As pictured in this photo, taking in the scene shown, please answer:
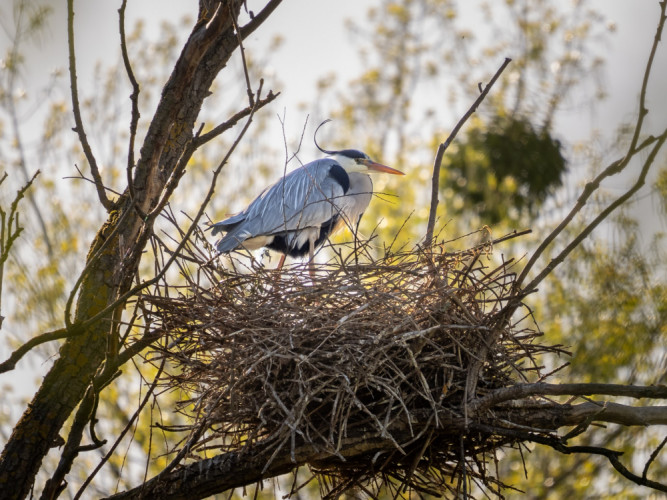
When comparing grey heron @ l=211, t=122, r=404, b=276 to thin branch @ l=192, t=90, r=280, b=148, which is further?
grey heron @ l=211, t=122, r=404, b=276

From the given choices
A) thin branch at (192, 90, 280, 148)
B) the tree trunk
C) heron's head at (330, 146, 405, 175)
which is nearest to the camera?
thin branch at (192, 90, 280, 148)

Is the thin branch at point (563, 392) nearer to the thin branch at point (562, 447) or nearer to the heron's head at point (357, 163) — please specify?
the thin branch at point (562, 447)

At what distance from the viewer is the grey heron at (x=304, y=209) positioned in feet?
17.4

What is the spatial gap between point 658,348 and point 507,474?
2727mm

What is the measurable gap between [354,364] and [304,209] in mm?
2348

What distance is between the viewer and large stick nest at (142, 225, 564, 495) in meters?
2.66

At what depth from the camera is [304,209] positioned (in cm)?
499

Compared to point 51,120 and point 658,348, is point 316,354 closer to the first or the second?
point 658,348

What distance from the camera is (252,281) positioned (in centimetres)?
334

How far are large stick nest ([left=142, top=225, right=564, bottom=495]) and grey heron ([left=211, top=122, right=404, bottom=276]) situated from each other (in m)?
1.87

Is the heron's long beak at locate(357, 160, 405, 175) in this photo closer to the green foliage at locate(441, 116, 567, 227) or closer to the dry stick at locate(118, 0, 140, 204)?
the green foliage at locate(441, 116, 567, 227)

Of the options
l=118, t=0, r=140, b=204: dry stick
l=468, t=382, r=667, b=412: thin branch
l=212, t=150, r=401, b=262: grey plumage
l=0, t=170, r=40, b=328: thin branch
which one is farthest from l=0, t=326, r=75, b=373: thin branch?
l=212, t=150, r=401, b=262: grey plumage

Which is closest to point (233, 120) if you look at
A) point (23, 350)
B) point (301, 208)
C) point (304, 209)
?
point (23, 350)

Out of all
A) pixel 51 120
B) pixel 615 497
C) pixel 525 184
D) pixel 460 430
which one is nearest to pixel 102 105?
pixel 51 120
